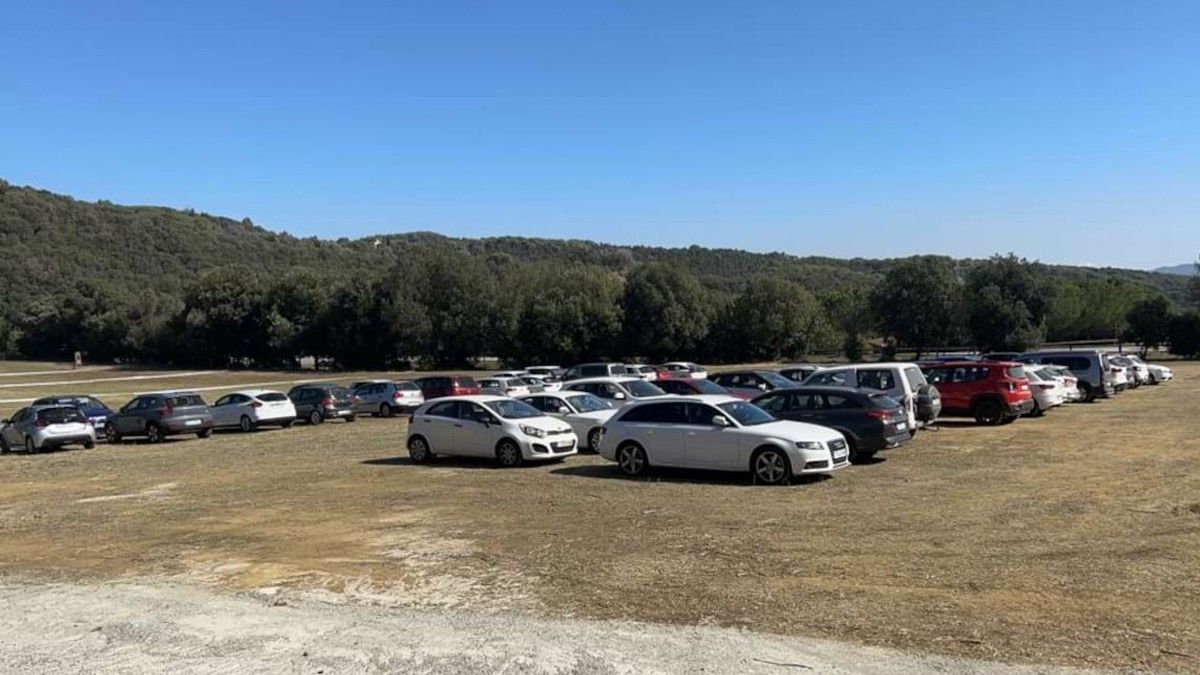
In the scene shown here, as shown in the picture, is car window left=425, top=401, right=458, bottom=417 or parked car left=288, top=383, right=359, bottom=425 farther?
parked car left=288, top=383, right=359, bottom=425

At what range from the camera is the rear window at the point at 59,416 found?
1154 inches

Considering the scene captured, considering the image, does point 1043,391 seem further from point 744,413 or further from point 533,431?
point 533,431

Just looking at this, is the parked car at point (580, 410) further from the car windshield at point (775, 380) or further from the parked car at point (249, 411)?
the parked car at point (249, 411)

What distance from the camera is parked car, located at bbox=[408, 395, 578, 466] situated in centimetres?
1933

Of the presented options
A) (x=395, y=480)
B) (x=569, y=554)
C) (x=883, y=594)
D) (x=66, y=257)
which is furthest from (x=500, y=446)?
(x=66, y=257)

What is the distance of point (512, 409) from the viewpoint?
2017cm

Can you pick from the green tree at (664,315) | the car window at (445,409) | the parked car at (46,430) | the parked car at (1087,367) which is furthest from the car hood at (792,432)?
the green tree at (664,315)

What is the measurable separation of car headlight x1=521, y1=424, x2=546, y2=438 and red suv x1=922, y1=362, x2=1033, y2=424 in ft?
39.2

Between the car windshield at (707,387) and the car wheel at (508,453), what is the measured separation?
954 centimetres

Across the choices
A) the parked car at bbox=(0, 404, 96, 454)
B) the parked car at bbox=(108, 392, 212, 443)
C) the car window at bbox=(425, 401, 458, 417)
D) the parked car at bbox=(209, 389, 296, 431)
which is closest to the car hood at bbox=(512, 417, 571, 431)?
the car window at bbox=(425, 401, 458, 417)

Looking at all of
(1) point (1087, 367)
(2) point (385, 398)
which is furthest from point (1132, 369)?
(2) point (385, 398)

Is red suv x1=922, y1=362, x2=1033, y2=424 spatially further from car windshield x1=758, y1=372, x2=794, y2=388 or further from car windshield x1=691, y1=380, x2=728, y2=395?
car windshield x1=691, y1=380, x2=728, y2=395

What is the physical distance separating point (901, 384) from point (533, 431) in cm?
845

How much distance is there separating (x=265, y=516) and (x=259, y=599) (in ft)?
17.9
